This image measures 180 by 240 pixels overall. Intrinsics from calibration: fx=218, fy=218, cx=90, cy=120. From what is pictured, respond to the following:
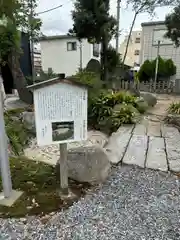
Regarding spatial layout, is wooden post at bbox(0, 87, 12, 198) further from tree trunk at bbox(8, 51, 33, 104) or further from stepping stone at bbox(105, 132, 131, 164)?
tree trunk at bbox(8, 51, 33, 104)

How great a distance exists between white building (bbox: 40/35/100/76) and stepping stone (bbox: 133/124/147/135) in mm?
12441

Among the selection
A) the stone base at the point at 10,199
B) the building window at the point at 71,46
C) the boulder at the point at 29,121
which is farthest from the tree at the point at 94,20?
the building window at the point at 71,46

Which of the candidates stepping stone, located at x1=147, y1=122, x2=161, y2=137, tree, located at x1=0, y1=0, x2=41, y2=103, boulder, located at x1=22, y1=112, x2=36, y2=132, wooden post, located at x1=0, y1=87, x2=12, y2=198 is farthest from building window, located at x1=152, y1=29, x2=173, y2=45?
wooden post, located at x1=0, y1=87, x2=12, y2=198

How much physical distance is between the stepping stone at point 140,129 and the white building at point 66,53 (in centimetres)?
1244

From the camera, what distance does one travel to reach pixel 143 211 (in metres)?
2.01

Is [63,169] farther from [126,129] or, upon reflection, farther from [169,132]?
[169,132]

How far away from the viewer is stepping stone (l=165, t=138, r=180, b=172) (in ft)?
9.66

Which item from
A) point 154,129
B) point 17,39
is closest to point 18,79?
point 17,39

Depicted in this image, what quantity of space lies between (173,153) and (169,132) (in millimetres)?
1273

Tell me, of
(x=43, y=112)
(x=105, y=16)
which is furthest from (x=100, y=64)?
(x=43, y=112)

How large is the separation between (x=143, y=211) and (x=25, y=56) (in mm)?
9509

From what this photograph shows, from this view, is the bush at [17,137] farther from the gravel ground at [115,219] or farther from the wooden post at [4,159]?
the gravel ground at [115,219]

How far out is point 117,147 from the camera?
3592 millimetres

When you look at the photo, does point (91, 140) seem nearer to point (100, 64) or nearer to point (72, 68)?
point (100, 64)
